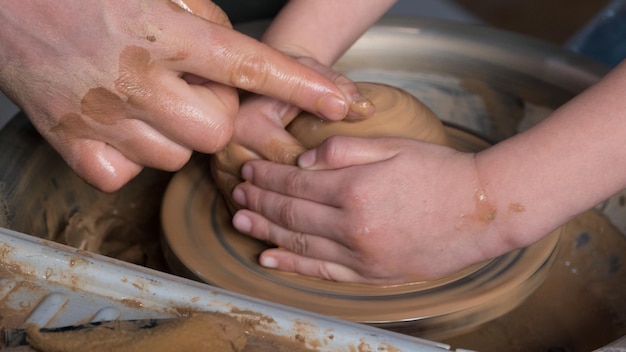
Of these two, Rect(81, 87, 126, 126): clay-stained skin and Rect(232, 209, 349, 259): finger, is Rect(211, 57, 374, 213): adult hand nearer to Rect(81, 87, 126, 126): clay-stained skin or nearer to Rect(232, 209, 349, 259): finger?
Rect(232, 209, 349, 259): finger

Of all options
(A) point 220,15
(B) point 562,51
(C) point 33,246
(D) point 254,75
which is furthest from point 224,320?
(B) point 562,51

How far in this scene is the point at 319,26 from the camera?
1174 mm

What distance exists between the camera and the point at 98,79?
0.88m

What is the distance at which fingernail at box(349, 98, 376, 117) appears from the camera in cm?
97

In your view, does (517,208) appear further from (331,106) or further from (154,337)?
(154,337)

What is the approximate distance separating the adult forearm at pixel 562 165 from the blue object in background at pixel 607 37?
38.7 inches

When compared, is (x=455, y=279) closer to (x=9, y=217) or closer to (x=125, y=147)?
(x=125, y=147)

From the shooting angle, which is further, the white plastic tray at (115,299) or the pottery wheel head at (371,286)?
the pottery wheel head at (371,286)

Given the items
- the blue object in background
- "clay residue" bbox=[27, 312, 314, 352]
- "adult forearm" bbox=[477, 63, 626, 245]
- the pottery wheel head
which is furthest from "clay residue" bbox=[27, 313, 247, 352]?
the blue object in background

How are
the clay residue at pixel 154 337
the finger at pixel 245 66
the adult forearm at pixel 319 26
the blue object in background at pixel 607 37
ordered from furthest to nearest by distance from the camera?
the blue object in background at pixel 607 37 → the adult forearm at pixel 319 26 → the finger at pixel 245 66 → the clay residue at pixel 154 337

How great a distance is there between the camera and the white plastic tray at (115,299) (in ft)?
2.02

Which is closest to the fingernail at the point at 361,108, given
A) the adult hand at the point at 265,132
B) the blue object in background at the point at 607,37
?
the adult hand at the point at 265,132

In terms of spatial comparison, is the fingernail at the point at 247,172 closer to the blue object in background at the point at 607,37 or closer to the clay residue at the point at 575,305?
the clay residue at the point at 575,305

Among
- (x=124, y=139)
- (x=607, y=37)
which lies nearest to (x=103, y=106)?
(x=124, y=139)
